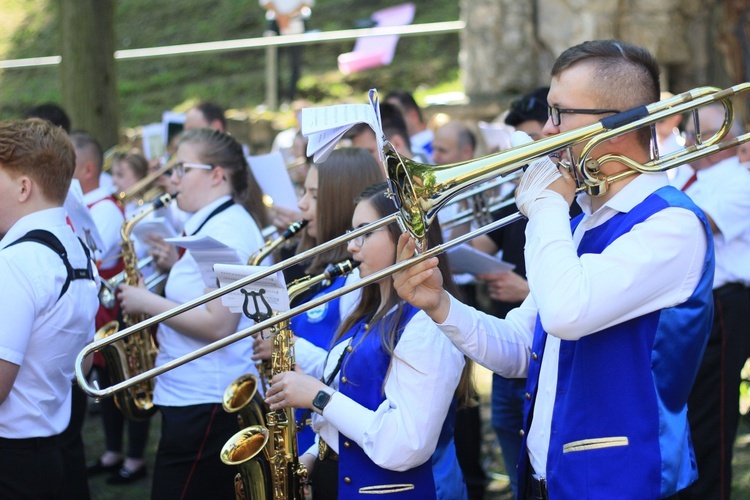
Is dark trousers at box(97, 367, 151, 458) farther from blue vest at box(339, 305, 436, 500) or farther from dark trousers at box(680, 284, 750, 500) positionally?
dark trousers at box(680, 284, 750, 500)

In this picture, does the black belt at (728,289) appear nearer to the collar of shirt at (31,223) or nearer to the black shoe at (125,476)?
the collar of shirt at (31,223)

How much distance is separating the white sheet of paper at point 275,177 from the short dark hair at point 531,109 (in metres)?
1.25

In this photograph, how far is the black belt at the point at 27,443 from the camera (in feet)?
10.5

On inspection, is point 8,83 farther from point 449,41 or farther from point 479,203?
point 479,203

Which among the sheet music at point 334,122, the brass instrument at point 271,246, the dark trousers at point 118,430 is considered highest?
the sheet music at point 334,122

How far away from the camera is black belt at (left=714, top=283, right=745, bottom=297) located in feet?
15.4

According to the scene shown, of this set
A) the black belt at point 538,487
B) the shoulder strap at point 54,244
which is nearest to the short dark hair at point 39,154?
the shoulder strap at point 54,244

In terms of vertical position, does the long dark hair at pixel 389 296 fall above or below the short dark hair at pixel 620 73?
below

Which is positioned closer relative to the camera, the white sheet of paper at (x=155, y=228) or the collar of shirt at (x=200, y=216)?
the collar of shirt at (x=200, y=216)

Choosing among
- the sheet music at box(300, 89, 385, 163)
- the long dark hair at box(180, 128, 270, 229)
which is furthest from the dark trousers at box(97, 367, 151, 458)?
the sheet music at box(300, 89, 385, 163)

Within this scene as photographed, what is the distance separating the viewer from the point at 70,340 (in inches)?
130

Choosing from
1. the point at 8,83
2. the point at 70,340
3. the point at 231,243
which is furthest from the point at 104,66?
the point at 8,83

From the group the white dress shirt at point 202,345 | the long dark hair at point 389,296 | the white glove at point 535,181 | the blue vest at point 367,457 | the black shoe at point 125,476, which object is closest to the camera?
the white glove at point 535,181

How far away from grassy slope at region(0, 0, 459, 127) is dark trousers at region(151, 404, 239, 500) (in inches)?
420
